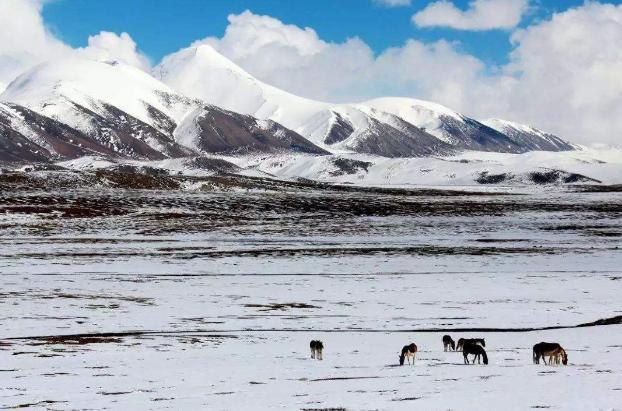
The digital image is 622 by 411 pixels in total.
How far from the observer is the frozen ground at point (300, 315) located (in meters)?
16.8

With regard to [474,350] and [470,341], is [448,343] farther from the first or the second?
[474,350]

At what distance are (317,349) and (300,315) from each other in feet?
31.5

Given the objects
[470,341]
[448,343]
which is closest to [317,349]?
[470,341]

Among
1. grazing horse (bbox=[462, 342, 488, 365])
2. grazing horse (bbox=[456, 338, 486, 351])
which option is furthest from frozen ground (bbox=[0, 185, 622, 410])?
grazing horse (bbox=[456, 338, 486, 351])

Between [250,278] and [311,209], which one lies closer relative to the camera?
[250,278]

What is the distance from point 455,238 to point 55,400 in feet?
201

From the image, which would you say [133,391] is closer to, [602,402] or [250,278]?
[602,402]

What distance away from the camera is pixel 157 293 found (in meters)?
37.4

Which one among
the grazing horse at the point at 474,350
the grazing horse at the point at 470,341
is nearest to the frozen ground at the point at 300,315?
the grazing horse at the point at 474,350

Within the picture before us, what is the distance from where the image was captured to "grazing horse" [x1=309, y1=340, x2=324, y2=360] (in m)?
20.8

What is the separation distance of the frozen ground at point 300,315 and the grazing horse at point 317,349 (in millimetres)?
399

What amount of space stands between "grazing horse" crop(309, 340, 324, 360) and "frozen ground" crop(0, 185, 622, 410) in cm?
40

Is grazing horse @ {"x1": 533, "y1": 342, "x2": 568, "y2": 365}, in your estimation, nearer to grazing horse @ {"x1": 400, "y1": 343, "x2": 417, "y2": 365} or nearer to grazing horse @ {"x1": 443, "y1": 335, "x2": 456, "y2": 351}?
grazing horse @ {"x1": 400, "y1": 343, "x2": 417, "y2": 365}

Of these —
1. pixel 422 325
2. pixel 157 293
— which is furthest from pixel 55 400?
pixel 157 293
